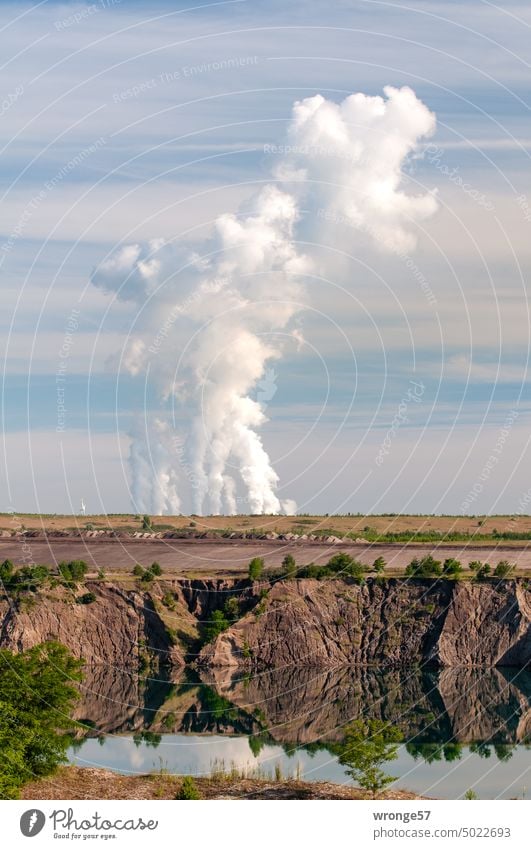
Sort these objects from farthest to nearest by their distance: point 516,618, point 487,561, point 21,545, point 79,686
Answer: point 21,545 → point 487,561 → point 516,618 → point 79,686

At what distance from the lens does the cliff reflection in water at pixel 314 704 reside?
11119cm

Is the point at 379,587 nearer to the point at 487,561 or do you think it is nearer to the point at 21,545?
the point at 487,561

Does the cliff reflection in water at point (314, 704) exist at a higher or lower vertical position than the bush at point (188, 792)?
higher

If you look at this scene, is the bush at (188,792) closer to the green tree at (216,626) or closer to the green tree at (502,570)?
the green tree at (216,626)

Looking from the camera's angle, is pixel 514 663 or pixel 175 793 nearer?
pixel 175 793

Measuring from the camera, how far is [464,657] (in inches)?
5846

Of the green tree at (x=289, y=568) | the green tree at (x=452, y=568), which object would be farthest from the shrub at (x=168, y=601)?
the green tree at (x=452, y=568)

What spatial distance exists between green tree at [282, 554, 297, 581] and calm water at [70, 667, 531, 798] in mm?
14686

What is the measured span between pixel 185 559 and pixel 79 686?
42.4m

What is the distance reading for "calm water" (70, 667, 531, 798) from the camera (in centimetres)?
9356

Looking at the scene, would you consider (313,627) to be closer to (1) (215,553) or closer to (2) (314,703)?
(2) (314,703)

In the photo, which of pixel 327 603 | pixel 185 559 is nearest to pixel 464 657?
pixel 327 603

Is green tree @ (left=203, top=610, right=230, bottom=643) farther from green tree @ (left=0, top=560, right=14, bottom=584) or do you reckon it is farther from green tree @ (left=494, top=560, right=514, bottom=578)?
green tree @ (left=494, top=560, right=514, bottom=578)

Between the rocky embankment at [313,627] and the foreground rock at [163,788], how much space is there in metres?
65.8
